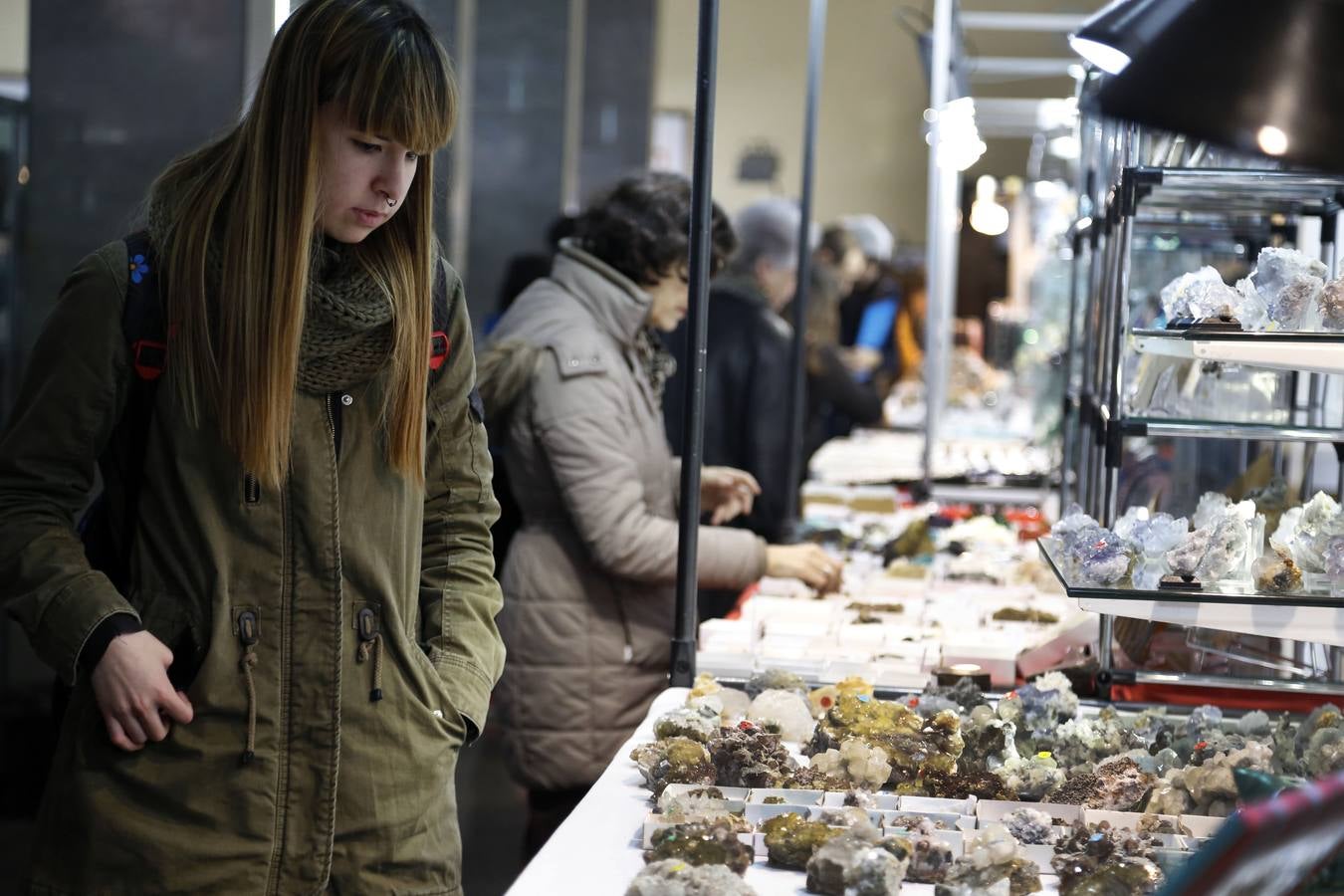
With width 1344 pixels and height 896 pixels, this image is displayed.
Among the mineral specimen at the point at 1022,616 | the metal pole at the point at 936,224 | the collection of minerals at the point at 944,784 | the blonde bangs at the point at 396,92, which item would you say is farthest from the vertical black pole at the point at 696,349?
the metal pole at the point at 936,224

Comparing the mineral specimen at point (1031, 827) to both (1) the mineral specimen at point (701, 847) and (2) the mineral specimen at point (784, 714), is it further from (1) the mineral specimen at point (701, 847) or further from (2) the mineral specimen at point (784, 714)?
(2) the mineral specimen at point (784, 714)

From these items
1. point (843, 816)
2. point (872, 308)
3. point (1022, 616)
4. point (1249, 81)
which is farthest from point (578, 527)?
point (872, 308)

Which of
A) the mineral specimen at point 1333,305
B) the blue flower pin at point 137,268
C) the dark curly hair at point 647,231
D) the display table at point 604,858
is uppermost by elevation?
the dark curly hair at point 647,231

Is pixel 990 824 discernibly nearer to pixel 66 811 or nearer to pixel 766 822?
pixel 766 822

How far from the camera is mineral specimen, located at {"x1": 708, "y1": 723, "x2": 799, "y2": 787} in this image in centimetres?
192

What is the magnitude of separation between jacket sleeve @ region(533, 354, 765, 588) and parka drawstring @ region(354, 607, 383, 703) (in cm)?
127

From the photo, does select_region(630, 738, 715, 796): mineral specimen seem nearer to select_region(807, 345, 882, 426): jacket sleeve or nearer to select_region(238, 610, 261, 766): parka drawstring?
select_region(238, 610, 261, 766): parka drawstring

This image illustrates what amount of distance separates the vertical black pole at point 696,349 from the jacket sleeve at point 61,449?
35.8 inches

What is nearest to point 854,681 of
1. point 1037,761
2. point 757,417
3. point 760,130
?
point 1037,761

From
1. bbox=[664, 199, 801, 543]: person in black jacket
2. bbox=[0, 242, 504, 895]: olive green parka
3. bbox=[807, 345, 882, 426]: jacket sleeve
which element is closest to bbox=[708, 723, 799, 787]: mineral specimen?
bbox=[0, 242, 504, 895]: olive green parka

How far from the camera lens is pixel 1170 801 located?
6.08ft

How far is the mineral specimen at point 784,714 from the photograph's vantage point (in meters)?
2.22

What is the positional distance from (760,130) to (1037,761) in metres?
13.7

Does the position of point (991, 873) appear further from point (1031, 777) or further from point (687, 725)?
point (687, 725)
